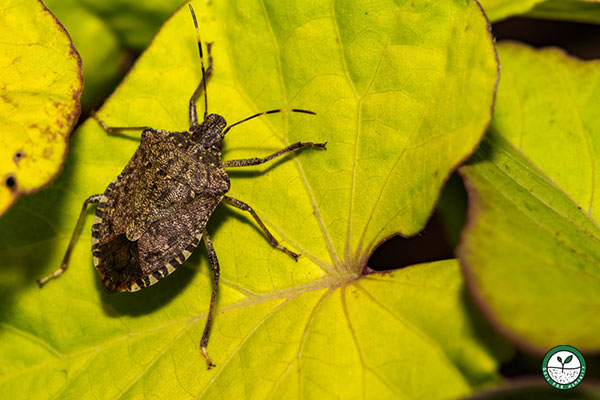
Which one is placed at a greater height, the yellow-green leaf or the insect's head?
the yellow-green leaf

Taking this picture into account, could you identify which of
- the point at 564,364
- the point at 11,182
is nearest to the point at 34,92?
the point at 11,182

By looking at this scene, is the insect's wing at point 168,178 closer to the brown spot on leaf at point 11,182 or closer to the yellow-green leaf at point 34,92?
the yellow-green leaf at point 34,92

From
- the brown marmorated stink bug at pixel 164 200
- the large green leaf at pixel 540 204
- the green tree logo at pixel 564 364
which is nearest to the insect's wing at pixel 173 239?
the brown marmorated stink bug at pixel 164 200

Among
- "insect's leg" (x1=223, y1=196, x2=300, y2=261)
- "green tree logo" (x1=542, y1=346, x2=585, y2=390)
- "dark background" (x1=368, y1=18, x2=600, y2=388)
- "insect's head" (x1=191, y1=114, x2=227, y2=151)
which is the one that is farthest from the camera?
"insect's head" (x1=191, y1=114, x2=227, y2=151)

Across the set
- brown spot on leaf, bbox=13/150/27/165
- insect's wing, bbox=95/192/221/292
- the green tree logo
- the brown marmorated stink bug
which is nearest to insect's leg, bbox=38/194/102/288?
the brown marmorated stink bug

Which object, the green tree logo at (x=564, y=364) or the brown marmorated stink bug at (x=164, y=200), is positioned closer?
the green tree logo at (x=564, y=364)

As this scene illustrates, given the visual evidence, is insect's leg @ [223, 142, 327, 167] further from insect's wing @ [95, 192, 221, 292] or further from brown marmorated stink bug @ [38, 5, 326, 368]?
insect's wing @ [95, 192, 221, 292]
